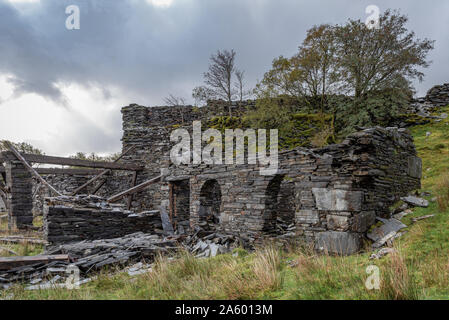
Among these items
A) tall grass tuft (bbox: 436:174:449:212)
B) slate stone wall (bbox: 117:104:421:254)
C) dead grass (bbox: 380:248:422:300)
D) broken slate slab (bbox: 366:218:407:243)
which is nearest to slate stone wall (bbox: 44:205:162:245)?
slate stone wall (bbox: 117:104:421:254)

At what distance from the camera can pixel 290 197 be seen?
11727 millimetres

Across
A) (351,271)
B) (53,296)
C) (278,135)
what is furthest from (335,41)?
(53,296)

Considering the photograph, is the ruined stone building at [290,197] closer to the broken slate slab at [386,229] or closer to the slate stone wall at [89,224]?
the slate stone wall at [89,224]

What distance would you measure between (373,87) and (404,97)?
6.30 feet

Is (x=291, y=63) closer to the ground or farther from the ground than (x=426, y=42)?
closer to the ground

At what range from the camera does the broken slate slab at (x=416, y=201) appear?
682 centimetres

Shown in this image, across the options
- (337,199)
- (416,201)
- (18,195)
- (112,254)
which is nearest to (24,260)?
(112,254)

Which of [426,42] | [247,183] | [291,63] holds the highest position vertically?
[426,42]

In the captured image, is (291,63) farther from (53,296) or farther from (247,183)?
(53,296)

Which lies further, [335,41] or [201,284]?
[335,41]

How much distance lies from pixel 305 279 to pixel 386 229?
11.3 ft

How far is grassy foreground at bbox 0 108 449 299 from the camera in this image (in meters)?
3.19

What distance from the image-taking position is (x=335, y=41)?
13.8 m

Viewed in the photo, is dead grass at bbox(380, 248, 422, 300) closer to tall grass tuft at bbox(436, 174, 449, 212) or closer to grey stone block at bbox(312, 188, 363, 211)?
grey stone block at bbox(312, 188, 363, 211)
